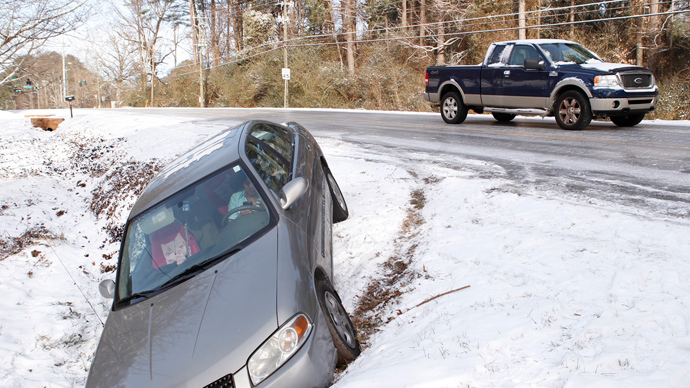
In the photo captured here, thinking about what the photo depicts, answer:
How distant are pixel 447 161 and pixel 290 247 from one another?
5712 millimetres

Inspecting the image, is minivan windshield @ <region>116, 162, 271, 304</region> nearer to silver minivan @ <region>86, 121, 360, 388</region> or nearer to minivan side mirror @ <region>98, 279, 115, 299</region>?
silver minivan @ <region>86, 121, 360, 388</region>

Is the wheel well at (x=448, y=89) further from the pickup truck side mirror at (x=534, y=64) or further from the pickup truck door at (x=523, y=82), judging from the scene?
the pickup truck side mirror at (x=534, y=64)

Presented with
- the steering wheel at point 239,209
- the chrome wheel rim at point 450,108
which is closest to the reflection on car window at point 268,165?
the steering wheel at point 239,209

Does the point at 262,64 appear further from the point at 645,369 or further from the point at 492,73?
the point at 645,369

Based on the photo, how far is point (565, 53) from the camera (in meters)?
11.8

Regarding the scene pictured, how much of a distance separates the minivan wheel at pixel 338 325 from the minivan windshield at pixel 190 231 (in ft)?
2.21

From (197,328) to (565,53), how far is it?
444 inches

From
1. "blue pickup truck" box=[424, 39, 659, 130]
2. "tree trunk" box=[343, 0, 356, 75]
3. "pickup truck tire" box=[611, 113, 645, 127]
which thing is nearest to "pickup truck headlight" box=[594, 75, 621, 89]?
"blue pickup truck" box=[424, 39, 659, 130]

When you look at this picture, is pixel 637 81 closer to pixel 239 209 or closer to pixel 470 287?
pixel 470 287

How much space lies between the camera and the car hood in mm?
2900

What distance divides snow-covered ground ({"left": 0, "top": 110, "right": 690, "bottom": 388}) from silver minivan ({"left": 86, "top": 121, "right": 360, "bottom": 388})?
486 mm

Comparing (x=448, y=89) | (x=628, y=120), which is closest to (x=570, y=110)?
(x=628, y=120)

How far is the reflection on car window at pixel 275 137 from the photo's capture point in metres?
5.15

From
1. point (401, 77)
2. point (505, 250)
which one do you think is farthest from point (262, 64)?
point (505, 250)
